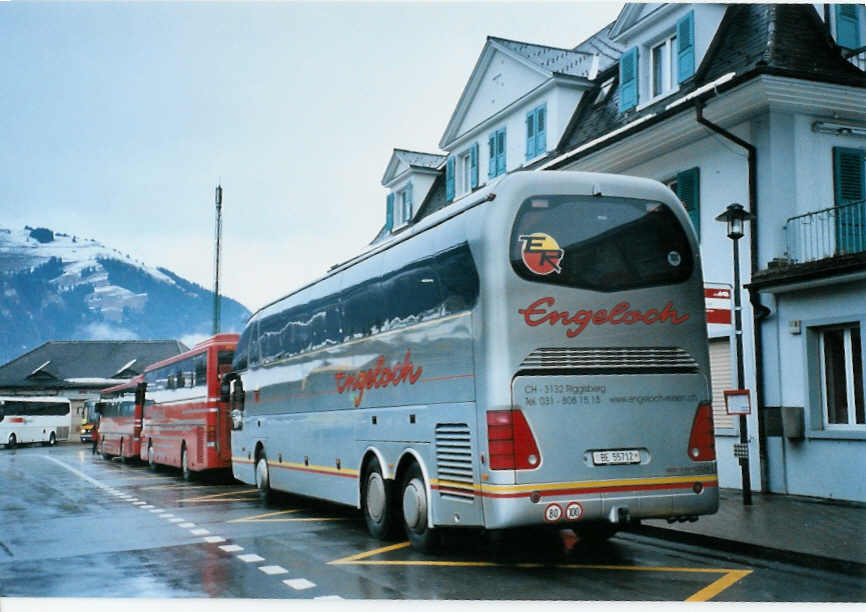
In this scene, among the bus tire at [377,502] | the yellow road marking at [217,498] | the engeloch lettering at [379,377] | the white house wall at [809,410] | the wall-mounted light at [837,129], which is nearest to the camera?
the engeloch lettering at [379,377]

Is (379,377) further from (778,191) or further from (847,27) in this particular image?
(847,27)

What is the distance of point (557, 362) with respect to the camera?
30.1ft

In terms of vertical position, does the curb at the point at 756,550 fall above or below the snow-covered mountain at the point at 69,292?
below

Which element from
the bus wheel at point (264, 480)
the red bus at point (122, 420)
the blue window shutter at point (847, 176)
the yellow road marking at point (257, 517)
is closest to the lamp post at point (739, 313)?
the blue window shutter at point (847, 176)

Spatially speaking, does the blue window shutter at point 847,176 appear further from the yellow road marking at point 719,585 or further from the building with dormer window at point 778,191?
the yellow road marking at point 719,585

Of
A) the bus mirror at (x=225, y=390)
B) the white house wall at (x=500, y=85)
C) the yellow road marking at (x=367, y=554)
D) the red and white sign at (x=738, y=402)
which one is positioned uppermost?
the white house wall at (x=500, y=85)

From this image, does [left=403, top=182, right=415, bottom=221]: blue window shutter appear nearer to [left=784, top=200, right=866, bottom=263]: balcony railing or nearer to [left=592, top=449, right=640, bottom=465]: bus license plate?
[left=784, top=200, right=866, bottom=263]: balcony railing

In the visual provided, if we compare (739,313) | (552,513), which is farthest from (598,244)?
(739,313)

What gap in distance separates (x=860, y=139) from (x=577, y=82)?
8.99 meters

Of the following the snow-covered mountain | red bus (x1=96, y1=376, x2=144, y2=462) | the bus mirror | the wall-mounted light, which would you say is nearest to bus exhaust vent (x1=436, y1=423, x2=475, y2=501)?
the snow-covered mountain

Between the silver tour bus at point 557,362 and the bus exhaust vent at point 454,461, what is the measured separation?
0.02 metres

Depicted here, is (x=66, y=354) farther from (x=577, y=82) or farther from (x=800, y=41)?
(x=800, y=41)

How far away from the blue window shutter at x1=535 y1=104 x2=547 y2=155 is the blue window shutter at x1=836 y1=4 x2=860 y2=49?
8669mm

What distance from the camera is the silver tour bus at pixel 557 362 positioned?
9039mm
